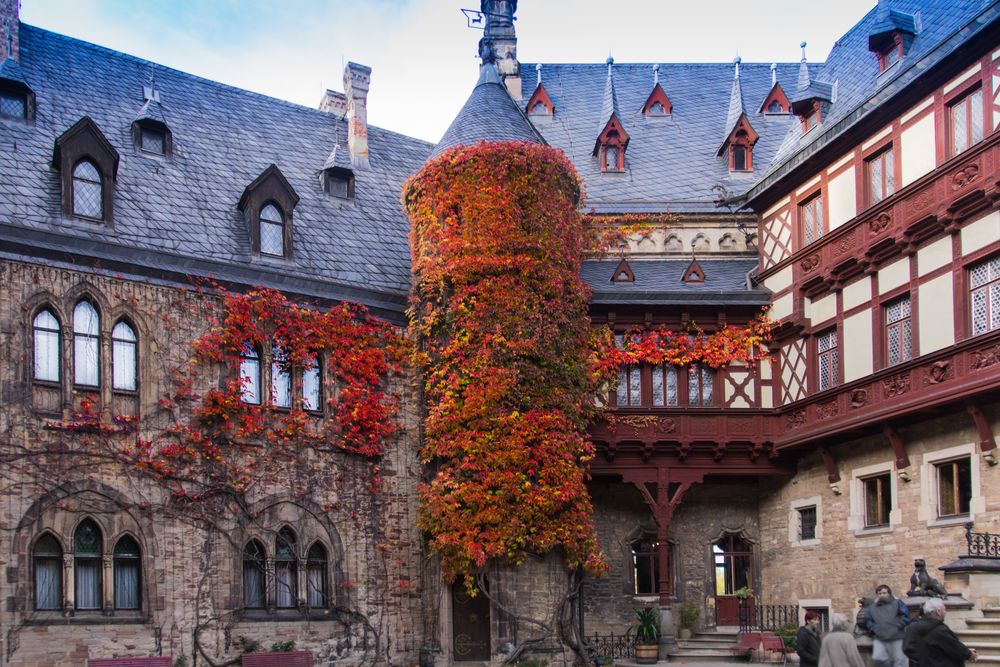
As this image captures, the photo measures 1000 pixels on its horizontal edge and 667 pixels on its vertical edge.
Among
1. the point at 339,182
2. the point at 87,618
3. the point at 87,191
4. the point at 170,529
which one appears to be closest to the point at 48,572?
the point at 87,618

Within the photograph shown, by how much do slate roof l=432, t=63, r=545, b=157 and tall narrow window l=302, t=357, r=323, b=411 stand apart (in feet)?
17.1

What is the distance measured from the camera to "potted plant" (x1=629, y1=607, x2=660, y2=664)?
24875 millimetres

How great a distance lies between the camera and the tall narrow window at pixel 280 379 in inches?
950

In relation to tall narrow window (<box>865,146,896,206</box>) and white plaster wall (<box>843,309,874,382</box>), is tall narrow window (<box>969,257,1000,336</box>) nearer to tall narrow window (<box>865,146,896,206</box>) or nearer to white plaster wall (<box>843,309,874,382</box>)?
tall narrow window (<box>865,146,896,206</box>)

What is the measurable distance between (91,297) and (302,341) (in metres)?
3.91

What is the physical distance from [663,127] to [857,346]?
10.2 m

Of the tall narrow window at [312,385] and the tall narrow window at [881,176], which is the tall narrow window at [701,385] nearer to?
the tall narrow window at [881,176]

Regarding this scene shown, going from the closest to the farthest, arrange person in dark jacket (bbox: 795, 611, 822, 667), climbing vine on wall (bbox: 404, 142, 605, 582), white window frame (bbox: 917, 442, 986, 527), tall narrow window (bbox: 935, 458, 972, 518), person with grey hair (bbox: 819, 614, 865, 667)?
person with grey hair (bbox: 819, 614, 865, 667), person in dark jacket (bbox: 795, 611, 822, 667), white window frame (bbox: 917, 442, 986, 527), tall narrow window (bbox: 935, 458, 972, 518), climbing vine on wall (bbox: 404, 142, 605, 582)

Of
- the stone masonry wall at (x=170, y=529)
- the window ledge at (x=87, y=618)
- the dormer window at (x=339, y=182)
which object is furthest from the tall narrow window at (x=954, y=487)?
the dormer window at (x=339, y=182)

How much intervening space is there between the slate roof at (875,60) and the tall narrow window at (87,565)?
1431 centimetres

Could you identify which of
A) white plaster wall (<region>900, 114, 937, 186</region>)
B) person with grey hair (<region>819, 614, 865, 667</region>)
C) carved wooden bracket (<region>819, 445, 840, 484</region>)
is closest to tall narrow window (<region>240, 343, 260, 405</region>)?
carved wooden bracket (<region>819, 445, 840, 484</region>)

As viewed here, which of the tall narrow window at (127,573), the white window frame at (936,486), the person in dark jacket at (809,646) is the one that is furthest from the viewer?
the tall narrow window at (127,573)

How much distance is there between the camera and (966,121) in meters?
21.5

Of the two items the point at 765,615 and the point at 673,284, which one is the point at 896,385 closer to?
the point at 673,284
